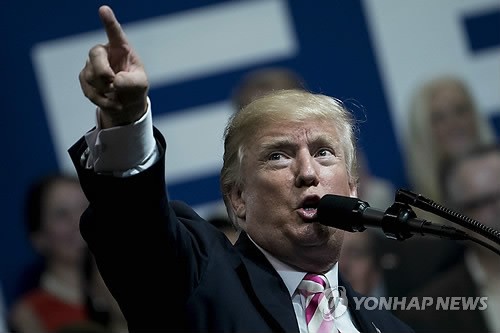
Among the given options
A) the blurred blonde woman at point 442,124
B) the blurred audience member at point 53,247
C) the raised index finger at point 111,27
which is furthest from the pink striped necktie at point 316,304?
the blurred blonde woman at point 442,124

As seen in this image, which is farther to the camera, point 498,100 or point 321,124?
point 498,100

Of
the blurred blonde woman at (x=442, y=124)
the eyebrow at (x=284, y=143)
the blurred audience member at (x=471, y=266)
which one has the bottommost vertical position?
the blurred audience member at (x=471, y=266)

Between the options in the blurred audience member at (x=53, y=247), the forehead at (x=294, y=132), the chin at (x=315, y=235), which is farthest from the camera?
the blurred audience member at (x=53, y=247)

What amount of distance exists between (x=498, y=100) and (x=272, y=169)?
11.3 feet

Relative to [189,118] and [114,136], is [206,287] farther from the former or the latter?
[189,118]

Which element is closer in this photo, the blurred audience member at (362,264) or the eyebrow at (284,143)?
the eyebrow at (284,143)

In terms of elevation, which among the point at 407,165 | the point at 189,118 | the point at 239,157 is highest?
the point at 239,157

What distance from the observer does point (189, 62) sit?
5.87m

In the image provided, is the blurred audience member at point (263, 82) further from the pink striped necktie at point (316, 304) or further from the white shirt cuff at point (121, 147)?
the white shirt cuff at point (121, 147)

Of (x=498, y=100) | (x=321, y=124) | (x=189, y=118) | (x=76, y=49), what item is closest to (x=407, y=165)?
(x=498, y=100)

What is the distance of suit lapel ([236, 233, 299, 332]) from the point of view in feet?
8.71

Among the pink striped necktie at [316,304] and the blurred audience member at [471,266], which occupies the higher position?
the pink striped necktie at [316,304]

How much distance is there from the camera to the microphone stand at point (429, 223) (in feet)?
8.38

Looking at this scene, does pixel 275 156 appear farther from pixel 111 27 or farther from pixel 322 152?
pixel 111 27
